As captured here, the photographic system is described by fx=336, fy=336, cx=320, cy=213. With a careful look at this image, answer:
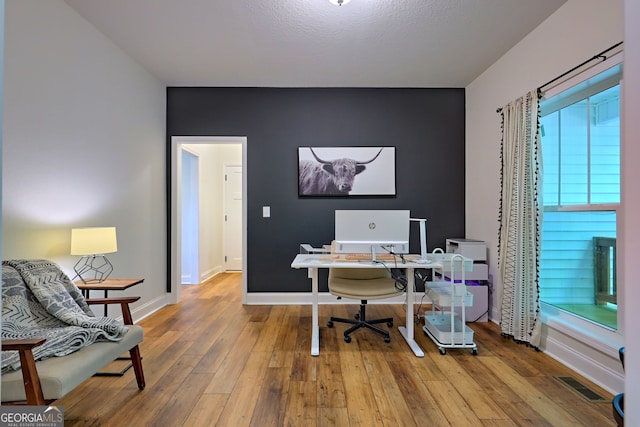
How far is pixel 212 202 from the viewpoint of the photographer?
578 centimetres

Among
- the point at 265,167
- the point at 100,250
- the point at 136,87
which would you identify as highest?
the point at 136,87

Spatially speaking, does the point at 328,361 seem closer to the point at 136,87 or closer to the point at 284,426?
the point at 284,426

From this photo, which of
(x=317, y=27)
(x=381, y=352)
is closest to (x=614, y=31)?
(x=317, y=27)

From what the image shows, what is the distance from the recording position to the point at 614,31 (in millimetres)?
2066

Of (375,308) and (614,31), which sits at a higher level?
(614,31)

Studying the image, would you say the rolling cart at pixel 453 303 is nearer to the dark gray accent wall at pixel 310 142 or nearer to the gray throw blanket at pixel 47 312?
the dark gray accent wall at pixel 310 142

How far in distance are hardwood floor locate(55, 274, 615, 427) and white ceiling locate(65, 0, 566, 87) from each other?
2658mm

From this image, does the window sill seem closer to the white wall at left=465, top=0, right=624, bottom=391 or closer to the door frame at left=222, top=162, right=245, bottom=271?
the white wall at left=465, top=0, right=624, bottom=391

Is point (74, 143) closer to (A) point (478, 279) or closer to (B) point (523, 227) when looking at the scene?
(B) point (523, 227)

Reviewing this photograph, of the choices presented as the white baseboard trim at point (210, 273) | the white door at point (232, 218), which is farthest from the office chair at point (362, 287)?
the white door at point (232, 218)

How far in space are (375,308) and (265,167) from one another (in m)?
2.13

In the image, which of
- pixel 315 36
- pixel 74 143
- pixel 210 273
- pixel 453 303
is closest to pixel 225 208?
pixel 210 273

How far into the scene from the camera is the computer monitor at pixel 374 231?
8.77 ft

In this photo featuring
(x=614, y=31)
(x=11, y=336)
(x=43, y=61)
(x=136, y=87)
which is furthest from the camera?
(x=136, y=87)
